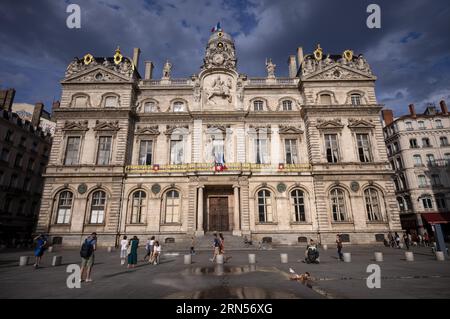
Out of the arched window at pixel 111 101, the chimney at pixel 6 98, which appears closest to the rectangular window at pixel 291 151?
the arched window at pixel 111 101

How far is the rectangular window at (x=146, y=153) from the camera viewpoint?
30594 millimetres

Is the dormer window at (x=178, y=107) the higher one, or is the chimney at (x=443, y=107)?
the chimney at (x=443, y=107)

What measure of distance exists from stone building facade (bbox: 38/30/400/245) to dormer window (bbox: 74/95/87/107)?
4.9 inches

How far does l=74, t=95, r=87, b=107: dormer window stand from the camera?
103 ft

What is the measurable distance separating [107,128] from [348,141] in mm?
28647

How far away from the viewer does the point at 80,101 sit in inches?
1235

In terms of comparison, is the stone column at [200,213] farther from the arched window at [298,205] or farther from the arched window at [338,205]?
the arched window at [338,205]

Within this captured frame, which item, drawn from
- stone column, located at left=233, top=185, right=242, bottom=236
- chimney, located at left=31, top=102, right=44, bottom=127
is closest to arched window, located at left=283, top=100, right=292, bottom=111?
stone column, located at left=233, top=185, right=242, bottom=236

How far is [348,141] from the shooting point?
29.6 m

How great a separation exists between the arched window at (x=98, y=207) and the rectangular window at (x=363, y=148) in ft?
98.3

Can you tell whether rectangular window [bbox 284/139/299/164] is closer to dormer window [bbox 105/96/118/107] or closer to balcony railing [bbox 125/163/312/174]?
balcony railing [bbox 125/163/312/174]
